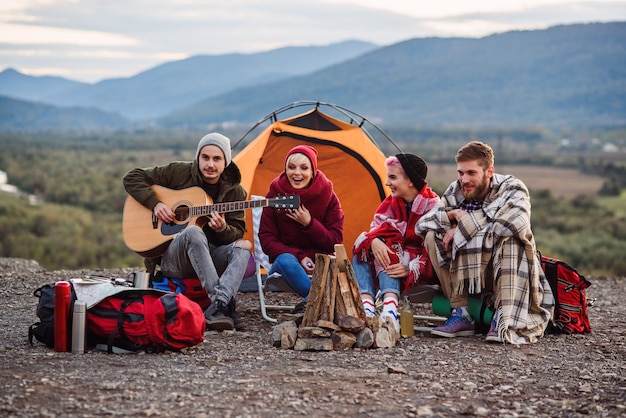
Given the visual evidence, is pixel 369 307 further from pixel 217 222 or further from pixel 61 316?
pixel 61 316

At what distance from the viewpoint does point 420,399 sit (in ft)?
15.0

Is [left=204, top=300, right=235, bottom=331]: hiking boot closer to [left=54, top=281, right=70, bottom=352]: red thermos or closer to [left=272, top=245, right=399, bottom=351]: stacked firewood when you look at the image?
[left=272, top=245, right=399, bottom=351]: stacked firewood

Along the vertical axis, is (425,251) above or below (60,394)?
above

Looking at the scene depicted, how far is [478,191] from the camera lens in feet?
20.2

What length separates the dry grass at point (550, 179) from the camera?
44.6m

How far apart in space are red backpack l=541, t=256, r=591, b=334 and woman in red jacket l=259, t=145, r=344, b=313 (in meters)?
1.67

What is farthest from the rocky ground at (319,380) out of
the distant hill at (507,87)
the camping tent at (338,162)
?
the distant hill at (507,87)

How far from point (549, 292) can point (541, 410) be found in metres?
1.89

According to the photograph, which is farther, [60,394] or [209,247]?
[209,247]

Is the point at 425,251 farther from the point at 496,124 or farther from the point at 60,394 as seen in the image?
the point at 496,124

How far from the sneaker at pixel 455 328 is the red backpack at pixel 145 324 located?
5.81 feet

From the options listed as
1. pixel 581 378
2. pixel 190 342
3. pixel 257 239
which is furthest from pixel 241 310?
pixel 581 378

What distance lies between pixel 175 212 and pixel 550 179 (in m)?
49.4

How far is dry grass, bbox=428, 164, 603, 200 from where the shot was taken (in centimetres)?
4456
